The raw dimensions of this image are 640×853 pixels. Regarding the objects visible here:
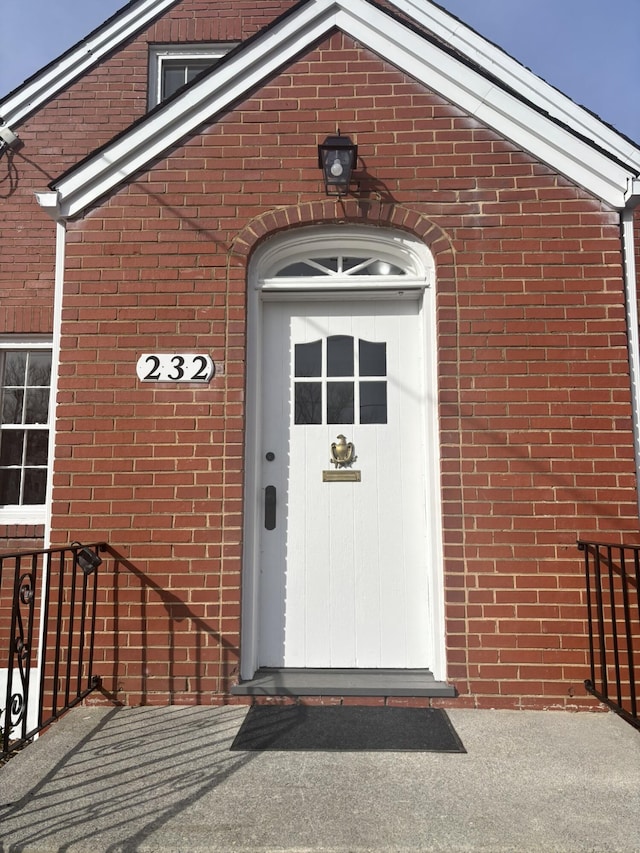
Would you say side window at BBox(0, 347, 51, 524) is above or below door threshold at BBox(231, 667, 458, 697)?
above

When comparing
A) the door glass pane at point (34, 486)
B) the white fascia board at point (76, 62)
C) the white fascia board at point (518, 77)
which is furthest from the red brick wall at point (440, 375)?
the white fascia board at point (76, 62)

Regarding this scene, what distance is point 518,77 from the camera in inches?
236

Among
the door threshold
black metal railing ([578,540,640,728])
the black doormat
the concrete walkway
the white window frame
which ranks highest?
the white window frame

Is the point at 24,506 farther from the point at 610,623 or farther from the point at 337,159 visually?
the point at 610,623

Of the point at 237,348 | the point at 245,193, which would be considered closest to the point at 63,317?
the point at 237,348

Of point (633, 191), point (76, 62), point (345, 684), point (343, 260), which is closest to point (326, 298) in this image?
point (343, 260)

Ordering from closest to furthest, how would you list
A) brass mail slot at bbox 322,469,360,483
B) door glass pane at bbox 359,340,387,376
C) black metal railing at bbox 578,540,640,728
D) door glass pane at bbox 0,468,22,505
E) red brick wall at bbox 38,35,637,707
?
black metal railing at bbox 578,540,640,728, red brick wall at bbox 38,35,637,707, brass mail slot at bbox 322,469,360,483, door glass pane at bbox 359,340,387,376, door glass pane at bbox 0,468,22,505

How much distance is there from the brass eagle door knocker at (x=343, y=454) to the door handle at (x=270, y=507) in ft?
1.44

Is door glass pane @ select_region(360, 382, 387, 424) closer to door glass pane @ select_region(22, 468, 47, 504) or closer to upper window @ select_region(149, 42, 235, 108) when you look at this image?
door glass pane @ select_region(22, 468, 47, 504)

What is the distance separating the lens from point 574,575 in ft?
11.4

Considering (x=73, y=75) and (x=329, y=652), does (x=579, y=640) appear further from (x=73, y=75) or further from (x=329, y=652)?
(x=73, y=75)

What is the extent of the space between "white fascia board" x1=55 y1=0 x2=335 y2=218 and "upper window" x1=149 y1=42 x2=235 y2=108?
2.87 m

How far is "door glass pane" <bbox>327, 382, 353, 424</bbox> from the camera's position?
3891mm

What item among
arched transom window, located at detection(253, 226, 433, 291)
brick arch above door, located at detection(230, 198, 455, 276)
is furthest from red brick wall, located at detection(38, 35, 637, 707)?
arched transom window, located at detection(253, 226, 433, 291)
